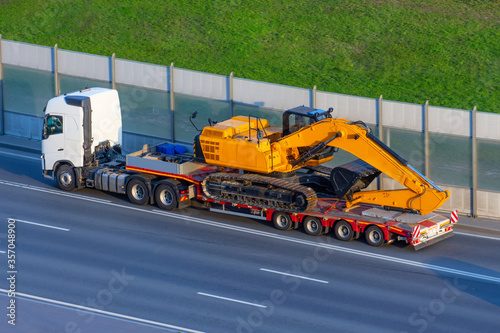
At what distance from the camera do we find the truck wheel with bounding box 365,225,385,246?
23303 millimetres

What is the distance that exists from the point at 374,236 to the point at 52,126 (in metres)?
11.6

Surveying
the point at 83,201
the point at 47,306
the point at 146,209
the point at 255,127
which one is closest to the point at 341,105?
the point at 255,127

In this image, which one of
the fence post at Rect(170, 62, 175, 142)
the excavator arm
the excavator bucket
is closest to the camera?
the excavator arm

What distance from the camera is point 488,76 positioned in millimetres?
34375

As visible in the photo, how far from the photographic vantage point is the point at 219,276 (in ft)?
70.7

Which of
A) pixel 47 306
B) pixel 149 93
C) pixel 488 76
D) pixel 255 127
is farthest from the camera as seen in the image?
pixel 488 76

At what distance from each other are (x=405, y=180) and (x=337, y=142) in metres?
2.22

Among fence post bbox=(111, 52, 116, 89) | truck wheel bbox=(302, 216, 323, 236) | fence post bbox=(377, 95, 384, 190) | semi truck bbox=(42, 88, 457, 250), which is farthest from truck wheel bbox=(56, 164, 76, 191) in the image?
fence post bbox=(377, 95, 384, 190)

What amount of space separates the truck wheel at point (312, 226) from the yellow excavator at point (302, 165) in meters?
0.50

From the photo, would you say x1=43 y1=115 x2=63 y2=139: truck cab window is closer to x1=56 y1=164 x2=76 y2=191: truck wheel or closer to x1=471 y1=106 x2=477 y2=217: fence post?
Result: x1=56 y1=164 x2=76 y2=191: truck wheel

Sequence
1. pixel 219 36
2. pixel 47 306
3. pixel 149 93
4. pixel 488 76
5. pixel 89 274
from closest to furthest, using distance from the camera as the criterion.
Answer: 1. pixel 47 306
2. pixel 89 274
3. pixel 149 93
4. pixel 488 76
5. pixel 219 36

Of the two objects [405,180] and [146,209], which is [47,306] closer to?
[146,209]

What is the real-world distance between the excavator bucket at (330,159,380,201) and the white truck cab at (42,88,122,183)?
338 inches

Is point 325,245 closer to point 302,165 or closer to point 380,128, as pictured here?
point 302,165
